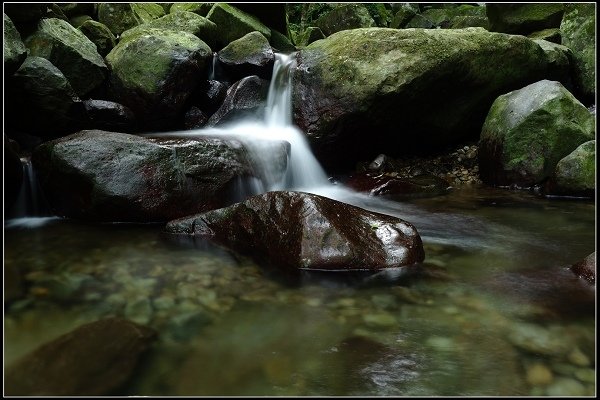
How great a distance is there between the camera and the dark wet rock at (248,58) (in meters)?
9.18

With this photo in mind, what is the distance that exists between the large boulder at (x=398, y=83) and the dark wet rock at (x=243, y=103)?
938 mm

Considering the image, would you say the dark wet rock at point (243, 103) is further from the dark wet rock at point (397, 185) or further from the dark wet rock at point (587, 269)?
the dark wet rock at point (587, 269)

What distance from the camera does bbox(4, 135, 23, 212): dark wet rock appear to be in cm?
514

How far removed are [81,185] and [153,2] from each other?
10.8 meters

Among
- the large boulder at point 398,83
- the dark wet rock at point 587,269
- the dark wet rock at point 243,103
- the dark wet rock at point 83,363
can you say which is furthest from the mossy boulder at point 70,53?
the dark wet rock at point 587,269

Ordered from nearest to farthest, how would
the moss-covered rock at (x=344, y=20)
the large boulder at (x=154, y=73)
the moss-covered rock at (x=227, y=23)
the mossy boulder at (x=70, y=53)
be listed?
the mossy boulder at (x=70, y=53)
the large boulder at (x=154, y=73)
the moss-covered rock at (x=227, y=23)
the moss-covered rock at (x=344, y=20)

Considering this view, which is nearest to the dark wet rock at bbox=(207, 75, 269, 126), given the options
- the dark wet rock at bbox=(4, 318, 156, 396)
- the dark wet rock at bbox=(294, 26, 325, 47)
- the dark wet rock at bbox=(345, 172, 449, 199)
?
the dark wet rock at bbox=(345, 172, 449, 199)

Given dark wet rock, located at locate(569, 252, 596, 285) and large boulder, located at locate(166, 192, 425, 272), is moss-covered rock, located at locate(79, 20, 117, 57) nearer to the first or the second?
large boulder, located at locate(166, 192, 425, 272)

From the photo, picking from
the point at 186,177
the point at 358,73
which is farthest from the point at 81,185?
the point at 358,73

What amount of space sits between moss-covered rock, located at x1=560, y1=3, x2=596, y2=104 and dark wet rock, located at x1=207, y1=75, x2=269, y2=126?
6.57 metres

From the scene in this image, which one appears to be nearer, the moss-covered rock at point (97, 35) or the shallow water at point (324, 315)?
the shallow water at point (324, 315)

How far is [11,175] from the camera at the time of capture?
5.27 metres

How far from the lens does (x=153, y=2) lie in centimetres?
1406

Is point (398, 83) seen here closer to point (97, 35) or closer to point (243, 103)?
point (243, 103)
